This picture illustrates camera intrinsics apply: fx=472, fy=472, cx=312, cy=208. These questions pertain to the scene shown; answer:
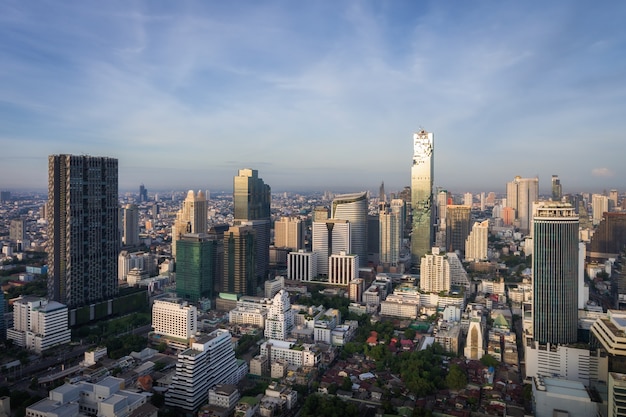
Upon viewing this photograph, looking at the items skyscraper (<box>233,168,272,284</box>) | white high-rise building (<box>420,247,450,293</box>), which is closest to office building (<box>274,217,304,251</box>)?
skyscraper (<box>233,168,272,284</box>)

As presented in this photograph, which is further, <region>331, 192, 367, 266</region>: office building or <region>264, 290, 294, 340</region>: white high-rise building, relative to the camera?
<region>331, 192, 367, 266</region>: office building

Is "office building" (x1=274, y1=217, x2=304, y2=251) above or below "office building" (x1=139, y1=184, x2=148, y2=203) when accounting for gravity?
below

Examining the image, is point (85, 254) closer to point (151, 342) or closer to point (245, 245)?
point (151, 342)

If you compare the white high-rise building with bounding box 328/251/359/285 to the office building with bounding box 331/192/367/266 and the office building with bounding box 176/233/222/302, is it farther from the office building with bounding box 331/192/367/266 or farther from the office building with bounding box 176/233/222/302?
the office building with bounding box 176/233/222/302

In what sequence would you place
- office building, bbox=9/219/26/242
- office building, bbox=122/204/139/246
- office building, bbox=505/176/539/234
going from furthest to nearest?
office building, bbox=505/176/539/234 → office building, bbox=122/204/139/246 → office building, bbox=9/219/26/242

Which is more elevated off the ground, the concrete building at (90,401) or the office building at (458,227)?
the office building at (458,227)

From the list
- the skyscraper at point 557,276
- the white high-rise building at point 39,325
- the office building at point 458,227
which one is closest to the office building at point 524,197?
the office building at point 458,227

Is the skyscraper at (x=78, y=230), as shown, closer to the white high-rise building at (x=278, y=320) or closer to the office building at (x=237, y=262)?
the office building at (x=237, y=262)
